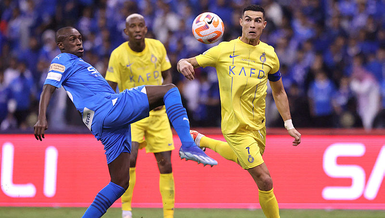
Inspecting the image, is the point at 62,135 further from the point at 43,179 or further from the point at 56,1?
the point at 56,1

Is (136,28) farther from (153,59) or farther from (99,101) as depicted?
(99,101)

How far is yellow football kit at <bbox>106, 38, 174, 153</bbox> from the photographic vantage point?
7.46 meters

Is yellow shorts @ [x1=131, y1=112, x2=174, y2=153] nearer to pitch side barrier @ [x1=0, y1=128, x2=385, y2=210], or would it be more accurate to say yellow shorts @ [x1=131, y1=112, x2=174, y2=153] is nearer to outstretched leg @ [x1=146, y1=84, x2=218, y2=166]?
pitch side barrier @ [x1=0, y1=128, x2=385, y2=210]

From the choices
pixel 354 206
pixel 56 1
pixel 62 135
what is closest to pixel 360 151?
pixel 354 206

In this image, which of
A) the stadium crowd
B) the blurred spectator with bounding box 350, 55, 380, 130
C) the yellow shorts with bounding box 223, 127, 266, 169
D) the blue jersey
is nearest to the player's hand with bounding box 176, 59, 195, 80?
the blue jersey

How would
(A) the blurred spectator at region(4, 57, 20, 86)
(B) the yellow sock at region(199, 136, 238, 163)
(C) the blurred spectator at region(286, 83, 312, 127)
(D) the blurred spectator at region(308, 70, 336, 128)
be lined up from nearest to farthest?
(B) the yellow sock at region(199, 136, 238, 163)
(C) the blurred spectator at region(286, 83, 312, 127)
(D) the blurred spectator at region(308, 70, 336, 128)
(A) the blurred spectator at region(4, 57, 20, 86)

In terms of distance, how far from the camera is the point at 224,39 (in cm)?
1311

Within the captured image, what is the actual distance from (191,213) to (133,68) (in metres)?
2.43

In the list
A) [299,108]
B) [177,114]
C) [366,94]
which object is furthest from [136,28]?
[366,94]

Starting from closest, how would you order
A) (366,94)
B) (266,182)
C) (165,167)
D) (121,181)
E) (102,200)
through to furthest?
(102,200), (121,181), (266,182), (165,167), (366,94)

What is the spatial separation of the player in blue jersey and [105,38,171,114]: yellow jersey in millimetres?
1612

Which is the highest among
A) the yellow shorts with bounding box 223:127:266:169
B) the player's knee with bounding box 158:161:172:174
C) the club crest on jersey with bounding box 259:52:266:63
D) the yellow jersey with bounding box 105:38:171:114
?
the club crest on jersey with bounding box 259:52:266:63

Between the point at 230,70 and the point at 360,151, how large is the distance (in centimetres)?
357

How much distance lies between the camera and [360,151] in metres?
8.59
